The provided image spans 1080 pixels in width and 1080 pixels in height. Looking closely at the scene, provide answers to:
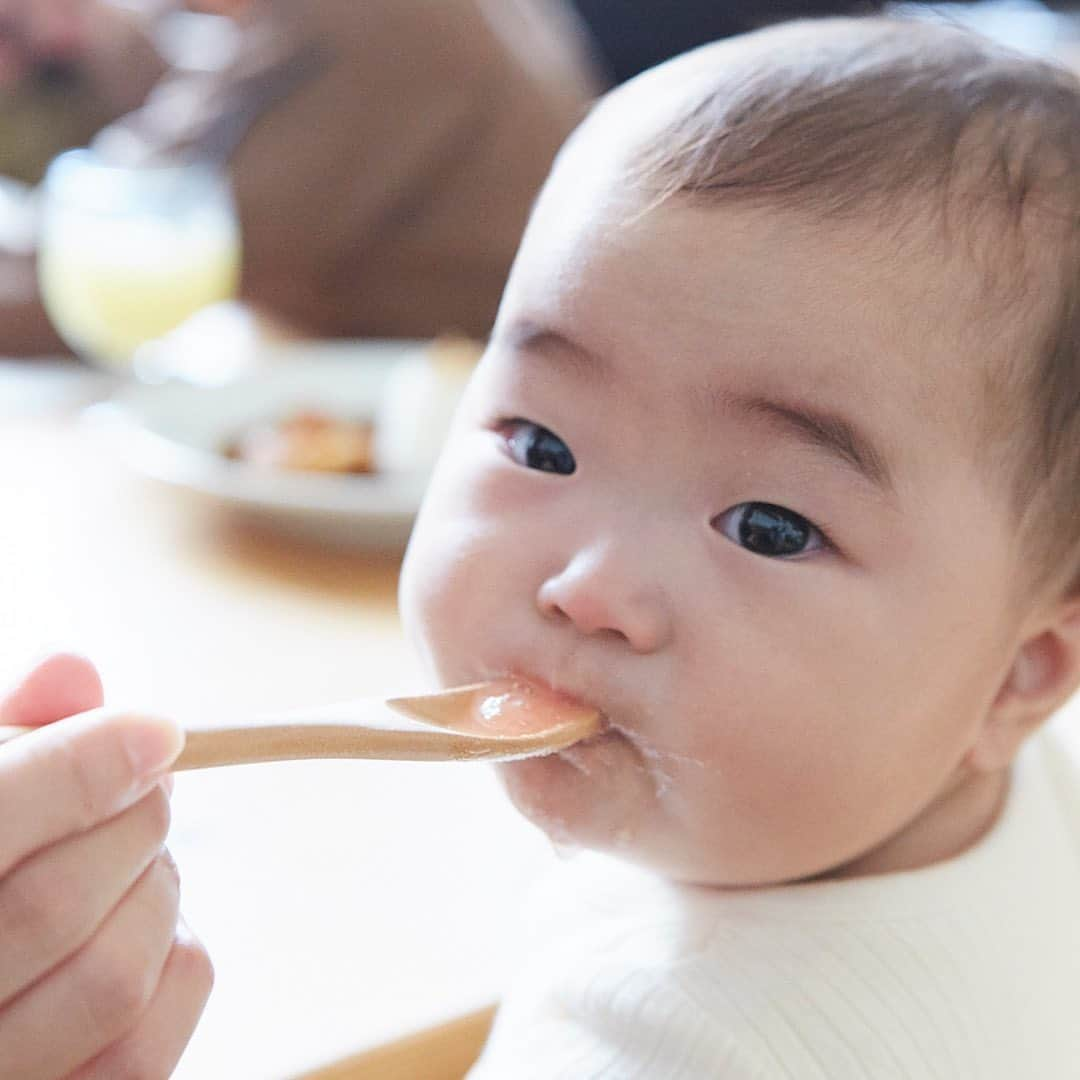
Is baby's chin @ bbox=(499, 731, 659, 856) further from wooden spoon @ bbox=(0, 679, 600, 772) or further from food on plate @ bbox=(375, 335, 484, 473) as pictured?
food on plate @ bbox=(375, 335, 484, 473)

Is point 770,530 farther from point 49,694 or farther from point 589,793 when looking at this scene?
point 49,694

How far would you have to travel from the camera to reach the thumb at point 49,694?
0.48 m

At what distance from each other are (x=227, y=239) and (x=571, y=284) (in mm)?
1067

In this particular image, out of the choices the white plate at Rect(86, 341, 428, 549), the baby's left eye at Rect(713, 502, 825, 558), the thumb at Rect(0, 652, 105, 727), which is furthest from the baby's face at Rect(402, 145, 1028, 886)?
the white plate at Rect(86, 341, 428, 549)

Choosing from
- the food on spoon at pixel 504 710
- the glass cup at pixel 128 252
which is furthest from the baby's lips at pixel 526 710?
the glass cup at pixel 128 252

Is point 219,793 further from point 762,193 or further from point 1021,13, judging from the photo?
point 1021,13

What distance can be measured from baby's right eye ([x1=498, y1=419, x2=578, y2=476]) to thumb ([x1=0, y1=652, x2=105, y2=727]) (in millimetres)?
211

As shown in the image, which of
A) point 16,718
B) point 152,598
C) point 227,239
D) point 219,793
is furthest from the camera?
point 227,239

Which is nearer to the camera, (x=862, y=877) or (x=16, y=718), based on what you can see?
(x=16, y=718)

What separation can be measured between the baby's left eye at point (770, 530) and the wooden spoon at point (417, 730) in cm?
9

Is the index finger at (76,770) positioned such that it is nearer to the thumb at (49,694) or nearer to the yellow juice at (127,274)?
the thumb at (49,694)

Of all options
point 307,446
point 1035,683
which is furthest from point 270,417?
point 1035,683

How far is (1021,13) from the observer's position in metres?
3.18

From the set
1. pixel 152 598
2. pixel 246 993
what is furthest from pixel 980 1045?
pixel 152 598
